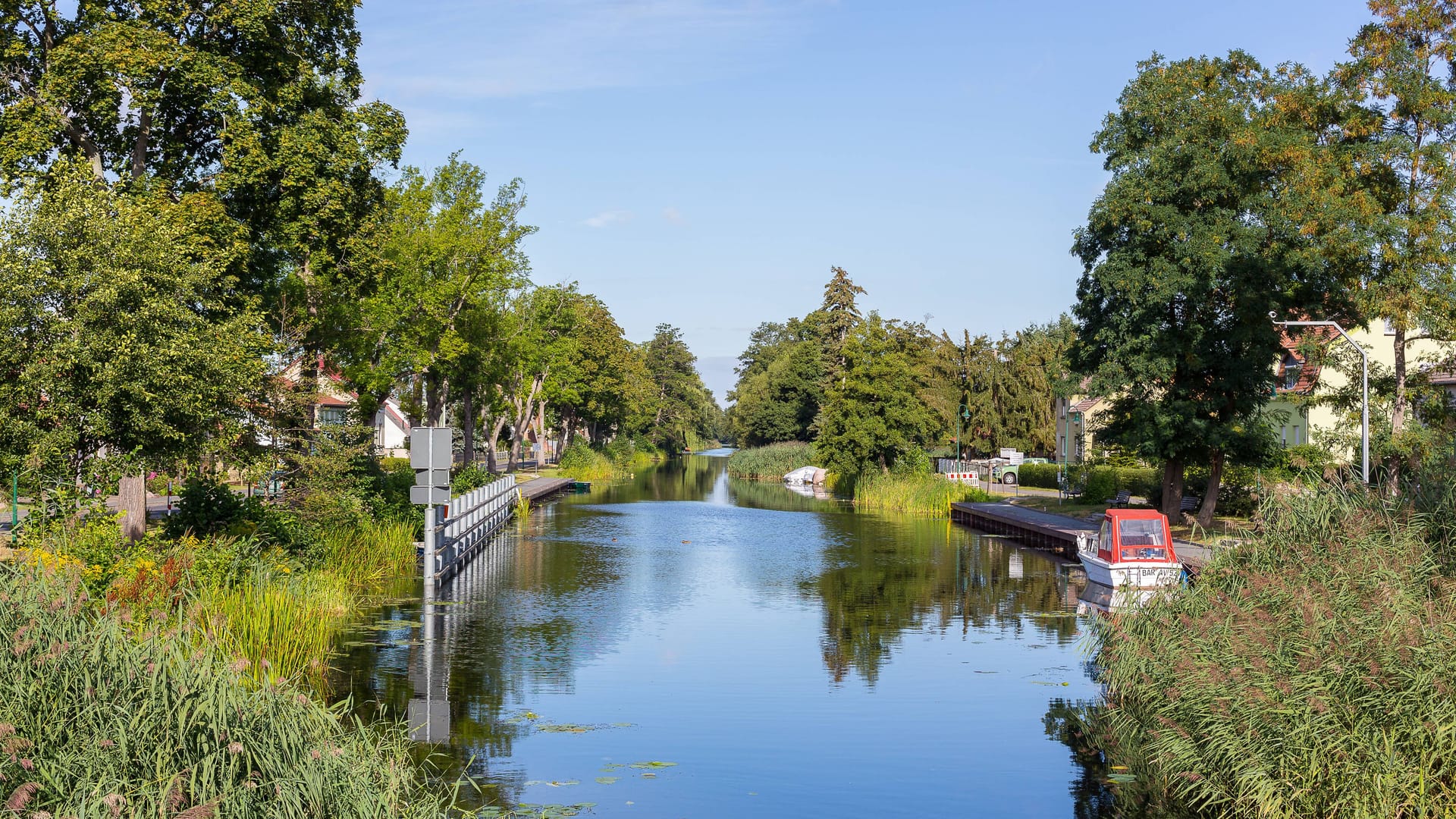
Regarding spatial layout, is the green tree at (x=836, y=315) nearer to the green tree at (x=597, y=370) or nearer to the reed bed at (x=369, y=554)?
the green tree at (x=597, y=370)

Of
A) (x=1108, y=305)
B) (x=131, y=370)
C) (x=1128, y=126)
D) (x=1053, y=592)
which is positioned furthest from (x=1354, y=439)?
(x=131, y=370)

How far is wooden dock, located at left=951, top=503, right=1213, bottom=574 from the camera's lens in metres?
36.0

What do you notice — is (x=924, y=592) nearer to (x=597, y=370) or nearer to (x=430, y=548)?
(x=430, y=548)

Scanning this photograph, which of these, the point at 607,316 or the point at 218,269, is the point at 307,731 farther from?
the point at 607,316

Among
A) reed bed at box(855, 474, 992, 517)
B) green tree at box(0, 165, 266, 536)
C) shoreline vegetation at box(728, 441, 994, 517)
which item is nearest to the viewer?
green tree at box(0, 165, 266, 536)

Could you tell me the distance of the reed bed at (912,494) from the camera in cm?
5419

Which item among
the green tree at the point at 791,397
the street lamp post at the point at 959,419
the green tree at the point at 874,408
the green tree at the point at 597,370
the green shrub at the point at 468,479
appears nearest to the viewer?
the green shrub at the point at 468,479

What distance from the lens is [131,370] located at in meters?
17.7

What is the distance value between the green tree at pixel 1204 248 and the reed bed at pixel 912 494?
50.4 feet

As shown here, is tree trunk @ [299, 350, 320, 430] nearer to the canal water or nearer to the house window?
the canal water

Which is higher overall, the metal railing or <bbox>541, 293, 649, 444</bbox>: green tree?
<bbox>541, 293, 649, 444</bbox>: green tree

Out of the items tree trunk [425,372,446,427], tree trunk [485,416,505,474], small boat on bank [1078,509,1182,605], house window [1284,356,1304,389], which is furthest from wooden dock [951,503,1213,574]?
tree trunk [485,416,505,474]

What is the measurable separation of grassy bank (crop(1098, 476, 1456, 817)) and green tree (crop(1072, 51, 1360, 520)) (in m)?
21.0

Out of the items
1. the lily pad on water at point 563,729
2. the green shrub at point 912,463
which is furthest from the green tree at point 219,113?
the green shrub at point 912,463
